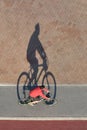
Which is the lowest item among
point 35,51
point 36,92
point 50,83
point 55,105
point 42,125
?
point 42,125

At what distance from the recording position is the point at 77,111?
61.6ft

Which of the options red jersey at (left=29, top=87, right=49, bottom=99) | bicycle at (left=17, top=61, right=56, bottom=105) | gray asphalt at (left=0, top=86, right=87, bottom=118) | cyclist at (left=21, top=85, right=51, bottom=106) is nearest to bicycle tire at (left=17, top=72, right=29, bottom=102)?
bicycle at (left=17, top=61, right=56, bottom=105)

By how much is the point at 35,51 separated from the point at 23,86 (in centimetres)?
202

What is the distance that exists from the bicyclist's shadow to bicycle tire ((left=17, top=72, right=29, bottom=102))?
0.40 meters

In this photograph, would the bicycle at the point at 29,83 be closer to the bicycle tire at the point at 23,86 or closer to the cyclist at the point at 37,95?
the bicycle tire at the point at 23,86

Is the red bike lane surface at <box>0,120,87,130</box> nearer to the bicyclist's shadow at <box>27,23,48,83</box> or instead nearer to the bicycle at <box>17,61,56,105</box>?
the bicycle at <box>17,61,56,105</box>

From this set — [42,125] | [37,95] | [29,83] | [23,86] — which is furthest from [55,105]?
[23,86]

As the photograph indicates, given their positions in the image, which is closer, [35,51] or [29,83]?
[29,83]

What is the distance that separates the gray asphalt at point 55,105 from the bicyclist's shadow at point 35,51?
1.44 meters

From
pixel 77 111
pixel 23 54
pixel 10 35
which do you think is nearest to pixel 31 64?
pixel 23 54

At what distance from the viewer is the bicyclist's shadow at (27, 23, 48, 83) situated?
19.8 m

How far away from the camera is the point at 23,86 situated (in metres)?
19.4

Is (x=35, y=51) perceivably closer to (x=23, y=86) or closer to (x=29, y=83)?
(x=29, y=83)

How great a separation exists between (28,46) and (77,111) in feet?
13.9
